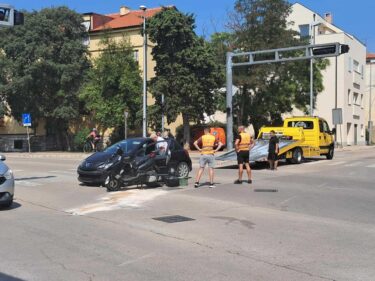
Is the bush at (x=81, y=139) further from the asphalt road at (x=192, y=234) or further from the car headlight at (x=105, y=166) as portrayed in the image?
the asphalt road at (x=192, y=234)

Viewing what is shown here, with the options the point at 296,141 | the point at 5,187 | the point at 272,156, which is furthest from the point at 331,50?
the point at 5,187

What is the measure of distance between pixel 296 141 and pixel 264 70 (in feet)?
65.1

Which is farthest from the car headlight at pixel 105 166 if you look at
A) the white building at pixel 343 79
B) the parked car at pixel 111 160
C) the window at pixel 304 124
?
the white building at pixel 343 79

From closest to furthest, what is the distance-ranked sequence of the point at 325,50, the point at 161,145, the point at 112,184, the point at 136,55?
the point at 112,184 → the point at 161,145 → the point at 325,50 → the point at 136,55

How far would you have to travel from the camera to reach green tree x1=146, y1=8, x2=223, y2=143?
39500mm

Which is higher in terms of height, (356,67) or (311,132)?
(356,67)

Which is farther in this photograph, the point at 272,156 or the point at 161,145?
the point at 272,156

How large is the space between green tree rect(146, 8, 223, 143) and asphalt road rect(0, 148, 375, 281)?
24261 mm

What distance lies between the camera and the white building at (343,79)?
58938 millimetres

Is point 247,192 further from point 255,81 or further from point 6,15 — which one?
point 255,81

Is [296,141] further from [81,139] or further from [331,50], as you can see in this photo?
[81,139]

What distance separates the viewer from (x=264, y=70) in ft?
143

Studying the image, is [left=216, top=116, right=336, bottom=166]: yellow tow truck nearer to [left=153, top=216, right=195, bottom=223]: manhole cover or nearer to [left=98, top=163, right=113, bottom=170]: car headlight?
[left=98, top=163, right=113, bottom=170]: car headlight

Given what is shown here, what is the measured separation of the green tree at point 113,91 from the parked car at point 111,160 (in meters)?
26.2
